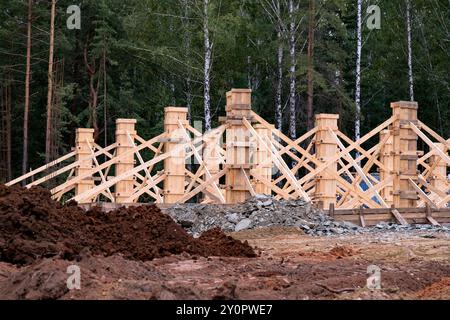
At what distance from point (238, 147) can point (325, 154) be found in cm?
183

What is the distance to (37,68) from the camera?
107 ft

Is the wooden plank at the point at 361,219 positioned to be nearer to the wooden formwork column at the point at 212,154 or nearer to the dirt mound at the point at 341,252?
the wooden formwork column at the point at 212,154

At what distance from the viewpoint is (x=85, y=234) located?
9.98m

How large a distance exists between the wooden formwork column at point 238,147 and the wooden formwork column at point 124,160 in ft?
12.9

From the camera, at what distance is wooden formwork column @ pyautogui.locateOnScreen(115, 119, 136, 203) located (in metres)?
19.3

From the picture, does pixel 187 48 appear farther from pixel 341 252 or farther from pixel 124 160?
pixel 341 252

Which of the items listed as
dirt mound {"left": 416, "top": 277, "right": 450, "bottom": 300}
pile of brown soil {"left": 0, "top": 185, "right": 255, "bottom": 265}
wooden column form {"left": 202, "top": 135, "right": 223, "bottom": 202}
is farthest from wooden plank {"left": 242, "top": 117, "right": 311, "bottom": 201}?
dirt mound {"left": 416, "top": 277, "right": 450, "bottom": 300}

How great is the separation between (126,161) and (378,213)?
6391 millimetres

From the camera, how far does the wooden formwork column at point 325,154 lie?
643 inches

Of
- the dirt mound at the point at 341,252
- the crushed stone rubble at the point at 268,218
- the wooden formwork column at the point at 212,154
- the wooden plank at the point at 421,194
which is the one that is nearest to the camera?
the dirt mound at the point at 341,252

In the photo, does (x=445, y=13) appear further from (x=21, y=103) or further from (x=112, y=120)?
(x=21, y=103)

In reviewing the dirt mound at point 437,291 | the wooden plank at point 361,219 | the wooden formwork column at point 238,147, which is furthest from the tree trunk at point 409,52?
the dirt mound at point 437,291

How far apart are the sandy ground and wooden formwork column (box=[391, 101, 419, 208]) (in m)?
5.60

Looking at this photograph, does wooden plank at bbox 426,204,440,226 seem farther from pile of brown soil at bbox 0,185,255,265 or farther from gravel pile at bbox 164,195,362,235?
pile of brown soil at bbox 0,185,255,265
